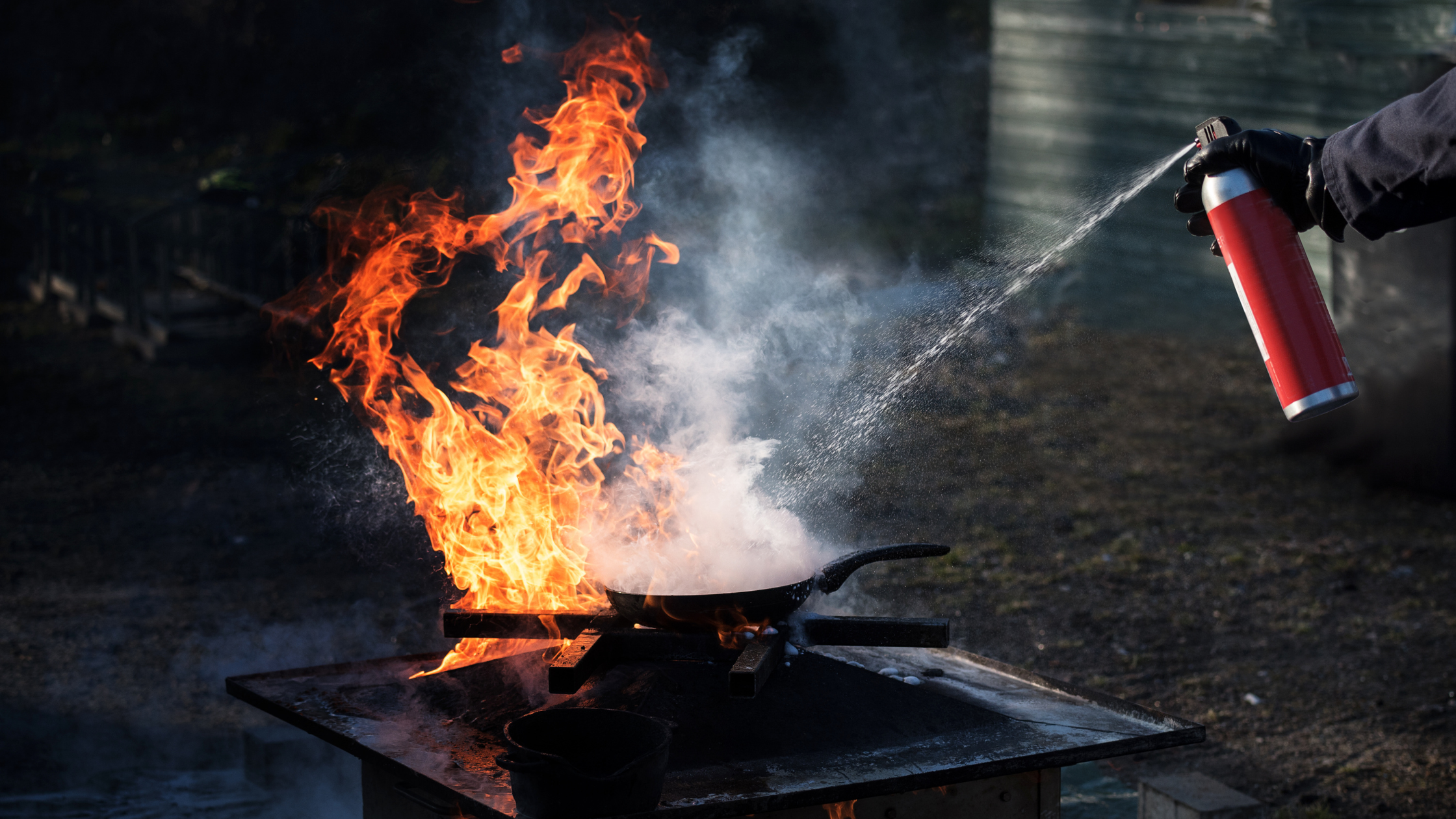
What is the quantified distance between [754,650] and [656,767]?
0.50 metres

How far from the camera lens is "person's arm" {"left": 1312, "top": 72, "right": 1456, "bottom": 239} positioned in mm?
2342

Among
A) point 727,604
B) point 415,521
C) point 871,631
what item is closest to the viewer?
point 727,604

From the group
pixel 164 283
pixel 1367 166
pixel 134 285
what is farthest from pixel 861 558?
pixel 134 285

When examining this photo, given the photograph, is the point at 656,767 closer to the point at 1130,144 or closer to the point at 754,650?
the point at 754,650

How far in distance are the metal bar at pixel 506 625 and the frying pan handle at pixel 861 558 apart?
588mm

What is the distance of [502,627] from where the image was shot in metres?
2.95

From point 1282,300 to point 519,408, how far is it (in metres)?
2.19

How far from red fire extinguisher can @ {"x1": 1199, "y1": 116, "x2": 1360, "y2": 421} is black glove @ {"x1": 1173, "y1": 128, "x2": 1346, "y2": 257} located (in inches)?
1.0

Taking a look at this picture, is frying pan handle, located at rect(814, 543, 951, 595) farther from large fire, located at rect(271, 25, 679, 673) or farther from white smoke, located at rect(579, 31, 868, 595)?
large fire, located at rect(271, 25, 679, 673)

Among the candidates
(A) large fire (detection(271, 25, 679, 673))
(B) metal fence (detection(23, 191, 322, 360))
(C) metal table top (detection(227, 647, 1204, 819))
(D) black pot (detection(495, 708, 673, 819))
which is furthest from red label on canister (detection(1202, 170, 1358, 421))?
(B) metal fence (detection(23, 191, 322, 360))

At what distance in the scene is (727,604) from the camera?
270 centimetres

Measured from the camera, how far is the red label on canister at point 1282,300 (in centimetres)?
246

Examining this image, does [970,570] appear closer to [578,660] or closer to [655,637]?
[655,637]

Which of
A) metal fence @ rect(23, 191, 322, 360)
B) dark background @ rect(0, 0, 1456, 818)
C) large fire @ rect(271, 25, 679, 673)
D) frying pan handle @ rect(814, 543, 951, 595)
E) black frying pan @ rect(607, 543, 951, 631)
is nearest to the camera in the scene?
black frying pan @ rect(607, 543, 951, 631)
